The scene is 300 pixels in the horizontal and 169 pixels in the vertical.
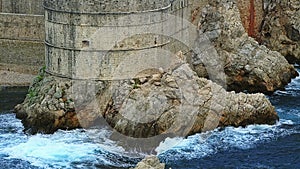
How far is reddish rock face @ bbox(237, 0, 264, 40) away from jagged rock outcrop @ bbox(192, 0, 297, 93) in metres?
2.56

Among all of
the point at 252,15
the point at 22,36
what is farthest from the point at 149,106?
the point at 252,15

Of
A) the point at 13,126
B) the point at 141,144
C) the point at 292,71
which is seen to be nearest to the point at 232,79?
the point at 292,71

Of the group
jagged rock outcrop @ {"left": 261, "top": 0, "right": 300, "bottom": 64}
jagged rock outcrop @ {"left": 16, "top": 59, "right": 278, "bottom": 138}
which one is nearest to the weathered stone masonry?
jagged rock outcrop @ {"left": 16, "top": 59, "right": 278, "bottom": 138}

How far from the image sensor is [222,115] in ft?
119

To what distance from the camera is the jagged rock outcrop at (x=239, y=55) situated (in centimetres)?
4178

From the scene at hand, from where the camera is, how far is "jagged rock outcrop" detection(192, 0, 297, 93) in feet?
137

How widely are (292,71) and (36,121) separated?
51.6ft

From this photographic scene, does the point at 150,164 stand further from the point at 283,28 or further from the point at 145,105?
the point at 283,28

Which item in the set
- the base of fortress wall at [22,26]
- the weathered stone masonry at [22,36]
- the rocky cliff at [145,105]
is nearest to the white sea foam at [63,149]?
the rocky cliff at [145,105]

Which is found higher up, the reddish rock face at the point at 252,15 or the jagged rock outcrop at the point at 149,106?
the reddish rock face at the point at 252,15

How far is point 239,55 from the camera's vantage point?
140 ft

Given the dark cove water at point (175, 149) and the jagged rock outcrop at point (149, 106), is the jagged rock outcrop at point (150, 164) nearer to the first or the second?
the dark cove water at point (175, 149)

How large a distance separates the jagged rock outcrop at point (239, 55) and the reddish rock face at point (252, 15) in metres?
2.56

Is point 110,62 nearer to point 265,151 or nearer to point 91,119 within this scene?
point 91,119
